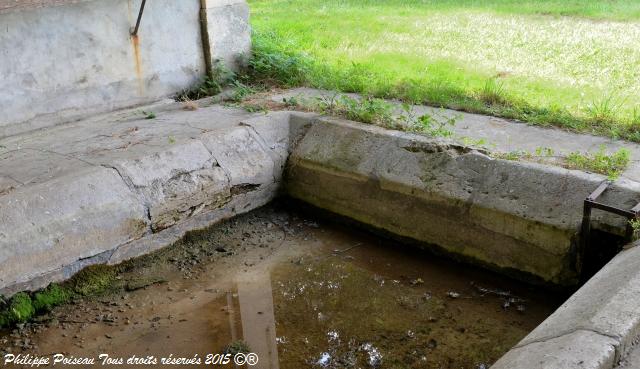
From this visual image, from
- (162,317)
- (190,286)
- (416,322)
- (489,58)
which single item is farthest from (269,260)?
(489,58)

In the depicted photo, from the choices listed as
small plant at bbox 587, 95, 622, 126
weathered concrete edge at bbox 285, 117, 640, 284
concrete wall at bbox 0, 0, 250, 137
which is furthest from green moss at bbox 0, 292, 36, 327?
small plant at bbox 587, 95, 622, 126

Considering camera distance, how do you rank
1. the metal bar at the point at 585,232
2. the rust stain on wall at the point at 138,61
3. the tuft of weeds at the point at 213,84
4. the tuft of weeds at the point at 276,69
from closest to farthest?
Answer: 1. the metal bar at the point at 585,232
2. the rust stain on wall at the point at 138,61
3. the tuft of weeds at the point at 213,84
4. the tuft of weeds at the point at 276,69

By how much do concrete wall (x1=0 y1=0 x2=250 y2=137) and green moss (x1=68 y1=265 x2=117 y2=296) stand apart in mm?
1570

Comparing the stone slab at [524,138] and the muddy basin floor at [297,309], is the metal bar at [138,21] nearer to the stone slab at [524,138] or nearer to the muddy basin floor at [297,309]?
the muddy basin floor at [297,309]

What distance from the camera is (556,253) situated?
13.7 ft

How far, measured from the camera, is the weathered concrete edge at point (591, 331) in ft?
8.70

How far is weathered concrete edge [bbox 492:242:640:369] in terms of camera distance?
2.65 meters

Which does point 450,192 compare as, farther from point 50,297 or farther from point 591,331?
point 50,297

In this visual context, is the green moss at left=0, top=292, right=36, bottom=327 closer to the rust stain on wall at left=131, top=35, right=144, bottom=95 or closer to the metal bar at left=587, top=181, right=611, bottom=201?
the rust stain on wall at left=131, top=35, right=144, bottom=95

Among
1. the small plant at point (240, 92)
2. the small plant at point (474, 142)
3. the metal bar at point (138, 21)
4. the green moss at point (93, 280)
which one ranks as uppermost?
the metal bar at point (138, 21)

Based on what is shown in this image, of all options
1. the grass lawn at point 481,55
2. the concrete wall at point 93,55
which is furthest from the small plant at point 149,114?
the grass lawn at point 481,55

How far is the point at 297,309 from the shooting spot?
4.20 meters

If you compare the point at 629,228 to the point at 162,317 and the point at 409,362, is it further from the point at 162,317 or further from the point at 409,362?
the point at 162,317

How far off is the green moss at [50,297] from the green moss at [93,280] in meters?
0.06
